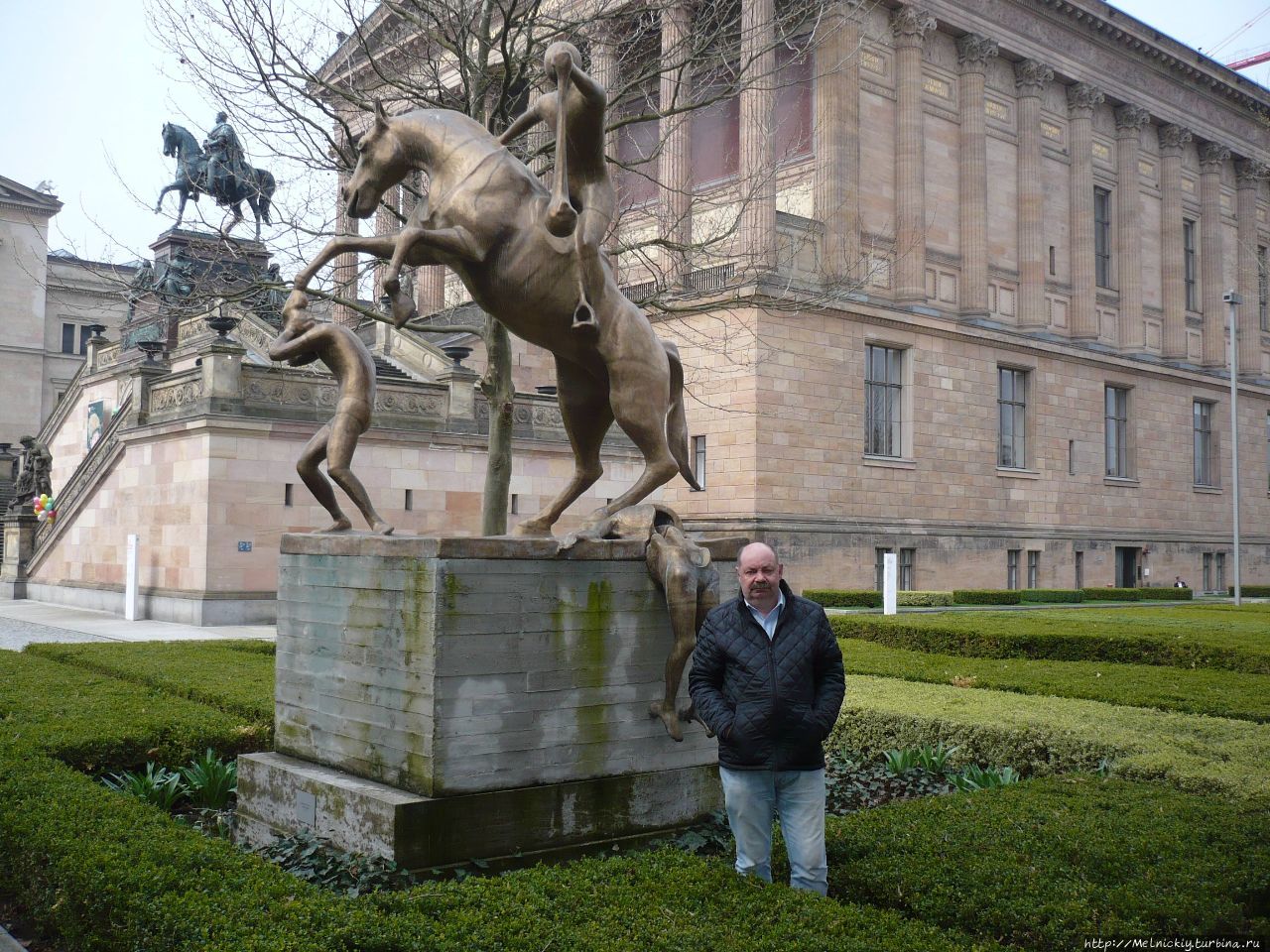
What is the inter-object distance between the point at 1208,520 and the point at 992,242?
18.8m

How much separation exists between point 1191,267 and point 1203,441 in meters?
7.81

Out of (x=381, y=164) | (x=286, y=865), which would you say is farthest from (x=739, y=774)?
(x=381, y=164)

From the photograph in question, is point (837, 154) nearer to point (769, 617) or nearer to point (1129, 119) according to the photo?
point (1129, 119)

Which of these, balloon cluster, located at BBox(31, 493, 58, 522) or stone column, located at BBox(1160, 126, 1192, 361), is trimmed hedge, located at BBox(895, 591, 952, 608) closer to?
stone column, located at BBox(1160, 126, 1192, 361)

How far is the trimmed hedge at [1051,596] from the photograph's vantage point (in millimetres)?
35250

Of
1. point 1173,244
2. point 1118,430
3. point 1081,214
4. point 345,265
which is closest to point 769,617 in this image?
point 345,265

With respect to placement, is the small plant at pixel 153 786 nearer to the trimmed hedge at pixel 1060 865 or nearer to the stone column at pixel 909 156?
the trimmed hedge at pixel 1060 865

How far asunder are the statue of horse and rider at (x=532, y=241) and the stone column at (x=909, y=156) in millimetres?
30560

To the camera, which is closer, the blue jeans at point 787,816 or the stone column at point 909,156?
the blue jeans at point 787,816

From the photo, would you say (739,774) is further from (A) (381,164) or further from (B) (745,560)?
(A) (381,164)

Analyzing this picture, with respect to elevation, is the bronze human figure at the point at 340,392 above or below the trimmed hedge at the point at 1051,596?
above

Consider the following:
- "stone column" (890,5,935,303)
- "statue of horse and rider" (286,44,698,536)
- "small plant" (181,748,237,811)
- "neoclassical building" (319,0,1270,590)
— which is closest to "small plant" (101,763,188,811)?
"small plant" (181,748,237,811)

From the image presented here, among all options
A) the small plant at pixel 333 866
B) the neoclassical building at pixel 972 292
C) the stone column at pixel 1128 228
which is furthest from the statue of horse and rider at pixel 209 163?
the stone column at pixel 1128 228

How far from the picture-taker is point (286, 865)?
6.73 meters
